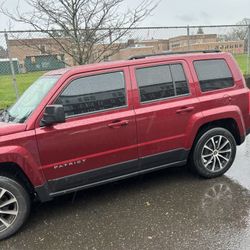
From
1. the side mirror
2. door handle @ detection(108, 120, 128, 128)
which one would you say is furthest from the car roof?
door handle @ detection(108, 120, 128, 128)

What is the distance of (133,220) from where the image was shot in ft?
12.2

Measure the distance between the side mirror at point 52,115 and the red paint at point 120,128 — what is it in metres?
0.07

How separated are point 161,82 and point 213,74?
2.79 feet

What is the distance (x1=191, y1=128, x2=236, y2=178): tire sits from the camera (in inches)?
182

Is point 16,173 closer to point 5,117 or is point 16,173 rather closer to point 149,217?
point 5,117

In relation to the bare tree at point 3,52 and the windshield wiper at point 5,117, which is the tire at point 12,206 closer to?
the windshield wiper at point 5,117

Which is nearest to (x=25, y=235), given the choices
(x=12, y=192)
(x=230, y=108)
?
(x=12, y=192)

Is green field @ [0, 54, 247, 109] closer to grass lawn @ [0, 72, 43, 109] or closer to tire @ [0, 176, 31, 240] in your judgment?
grass lawn @ [0, 72, 43, 109]

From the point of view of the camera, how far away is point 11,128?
138 inches

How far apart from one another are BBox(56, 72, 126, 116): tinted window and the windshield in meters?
0.26

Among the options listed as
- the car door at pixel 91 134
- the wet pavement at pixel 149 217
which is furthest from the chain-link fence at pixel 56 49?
the wet pavement at pixel 149 217

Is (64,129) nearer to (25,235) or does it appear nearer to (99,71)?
(99,71)

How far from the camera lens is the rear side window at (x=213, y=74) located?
14.9ft

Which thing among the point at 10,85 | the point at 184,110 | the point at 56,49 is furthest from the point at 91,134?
the point at 10,85
